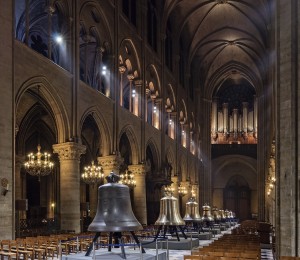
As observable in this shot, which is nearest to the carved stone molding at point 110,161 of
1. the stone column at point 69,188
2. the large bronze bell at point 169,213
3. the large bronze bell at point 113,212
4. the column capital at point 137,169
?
the stone column at point 69,188

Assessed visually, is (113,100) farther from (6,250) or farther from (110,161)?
(6,250)

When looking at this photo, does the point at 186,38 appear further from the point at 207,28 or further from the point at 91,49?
the point at 91,49

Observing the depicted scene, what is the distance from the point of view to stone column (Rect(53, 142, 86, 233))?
21619 millimetres

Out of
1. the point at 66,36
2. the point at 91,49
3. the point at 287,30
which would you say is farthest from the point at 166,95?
the point at 287,30

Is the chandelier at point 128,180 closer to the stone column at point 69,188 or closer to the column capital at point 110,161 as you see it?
the column capital at point 110,161

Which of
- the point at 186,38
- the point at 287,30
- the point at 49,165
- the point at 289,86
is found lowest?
the point at 49,165

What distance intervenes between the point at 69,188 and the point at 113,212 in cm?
1186

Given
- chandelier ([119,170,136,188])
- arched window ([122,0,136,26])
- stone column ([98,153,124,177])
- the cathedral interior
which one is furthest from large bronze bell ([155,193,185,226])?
arched window ([122,0,136,26])

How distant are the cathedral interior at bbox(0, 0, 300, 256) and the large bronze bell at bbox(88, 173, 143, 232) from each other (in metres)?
4.94

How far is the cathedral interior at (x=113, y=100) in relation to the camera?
540 inches

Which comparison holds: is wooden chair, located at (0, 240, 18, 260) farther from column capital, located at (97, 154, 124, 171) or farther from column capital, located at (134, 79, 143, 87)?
column capital, located at (134, 79, 143, 87)

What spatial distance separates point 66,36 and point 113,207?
1363 cm

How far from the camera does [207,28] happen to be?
157ft

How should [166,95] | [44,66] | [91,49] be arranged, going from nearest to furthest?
1. [44,66]
2. [91,49]
3. [166,95]
